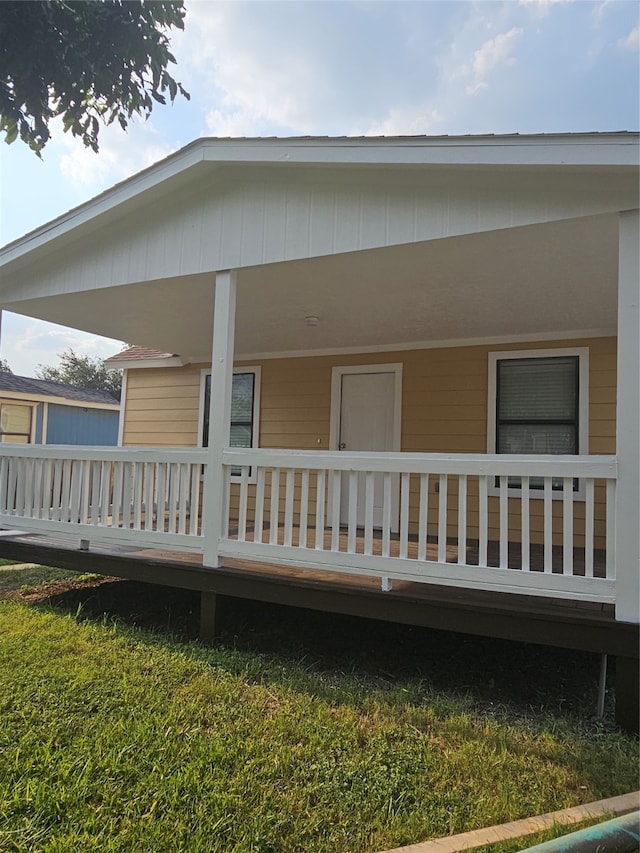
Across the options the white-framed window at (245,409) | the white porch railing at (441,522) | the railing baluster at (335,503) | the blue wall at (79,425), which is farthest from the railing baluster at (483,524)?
the blue wall at (79,425)

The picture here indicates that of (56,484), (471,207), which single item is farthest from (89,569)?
(471,207)

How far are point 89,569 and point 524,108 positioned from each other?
19.9 feet

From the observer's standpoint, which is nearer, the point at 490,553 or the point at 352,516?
the point at 352,516

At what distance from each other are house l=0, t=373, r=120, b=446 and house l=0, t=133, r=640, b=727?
9849 mm

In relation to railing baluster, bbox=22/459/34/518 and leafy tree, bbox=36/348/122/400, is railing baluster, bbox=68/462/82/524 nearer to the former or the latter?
railing baluster, bbox=22/459/34/518

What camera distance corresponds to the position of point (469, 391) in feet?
18.3

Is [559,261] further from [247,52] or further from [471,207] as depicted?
[247,52]

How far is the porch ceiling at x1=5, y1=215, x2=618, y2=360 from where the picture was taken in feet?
10.7

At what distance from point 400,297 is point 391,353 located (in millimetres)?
1750

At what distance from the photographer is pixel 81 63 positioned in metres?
3.82

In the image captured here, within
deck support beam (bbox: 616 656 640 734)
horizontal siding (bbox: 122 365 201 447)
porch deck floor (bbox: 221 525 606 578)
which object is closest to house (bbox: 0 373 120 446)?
horizontal siding (bbox: 122 365 201 447)

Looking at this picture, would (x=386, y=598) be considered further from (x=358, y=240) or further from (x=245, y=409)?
(x=245, y=409)

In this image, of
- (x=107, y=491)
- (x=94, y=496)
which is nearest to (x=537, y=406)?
(x=107, y=491)

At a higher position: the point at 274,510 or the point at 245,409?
the point at 245,409
